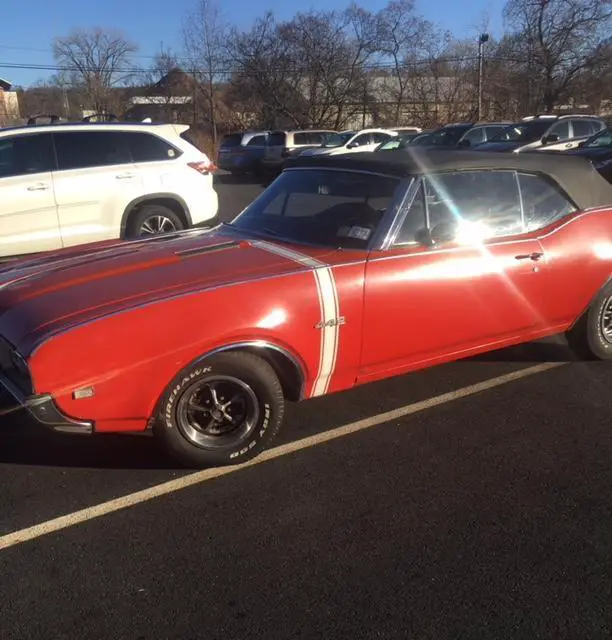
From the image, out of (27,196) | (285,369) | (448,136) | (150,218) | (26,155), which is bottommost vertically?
(285,369)

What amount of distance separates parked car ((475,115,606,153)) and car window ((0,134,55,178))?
12.2 m

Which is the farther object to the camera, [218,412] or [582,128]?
[582,128]

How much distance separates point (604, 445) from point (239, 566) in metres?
2.17

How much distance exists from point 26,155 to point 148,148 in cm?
147

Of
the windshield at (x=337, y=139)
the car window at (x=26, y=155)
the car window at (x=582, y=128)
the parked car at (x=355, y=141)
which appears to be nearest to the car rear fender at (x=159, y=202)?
the car window at (x=26, y=155)

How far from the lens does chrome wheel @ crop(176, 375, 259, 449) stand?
3209 mm

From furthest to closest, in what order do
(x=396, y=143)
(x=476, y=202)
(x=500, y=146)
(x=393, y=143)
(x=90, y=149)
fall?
(x=393, y=143)
(x=396, y=143)
(x=500, y=146)
(x=90, y=149)
(x=476, y=202)

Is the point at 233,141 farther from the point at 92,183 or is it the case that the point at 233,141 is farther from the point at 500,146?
the point at 92,183

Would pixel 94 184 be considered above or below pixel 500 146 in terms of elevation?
below

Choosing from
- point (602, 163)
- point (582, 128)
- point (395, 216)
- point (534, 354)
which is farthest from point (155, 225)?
point (582, 128)

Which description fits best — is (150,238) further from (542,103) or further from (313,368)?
(542,103)

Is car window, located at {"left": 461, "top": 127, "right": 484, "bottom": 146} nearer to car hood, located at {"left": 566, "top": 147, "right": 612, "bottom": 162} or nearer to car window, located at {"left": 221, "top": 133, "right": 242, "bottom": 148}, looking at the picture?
car hood, located at {"left": 566, "top": 147, "right": 612, "bottom": 162}

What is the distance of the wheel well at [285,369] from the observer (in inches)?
129

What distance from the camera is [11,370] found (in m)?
3.05
